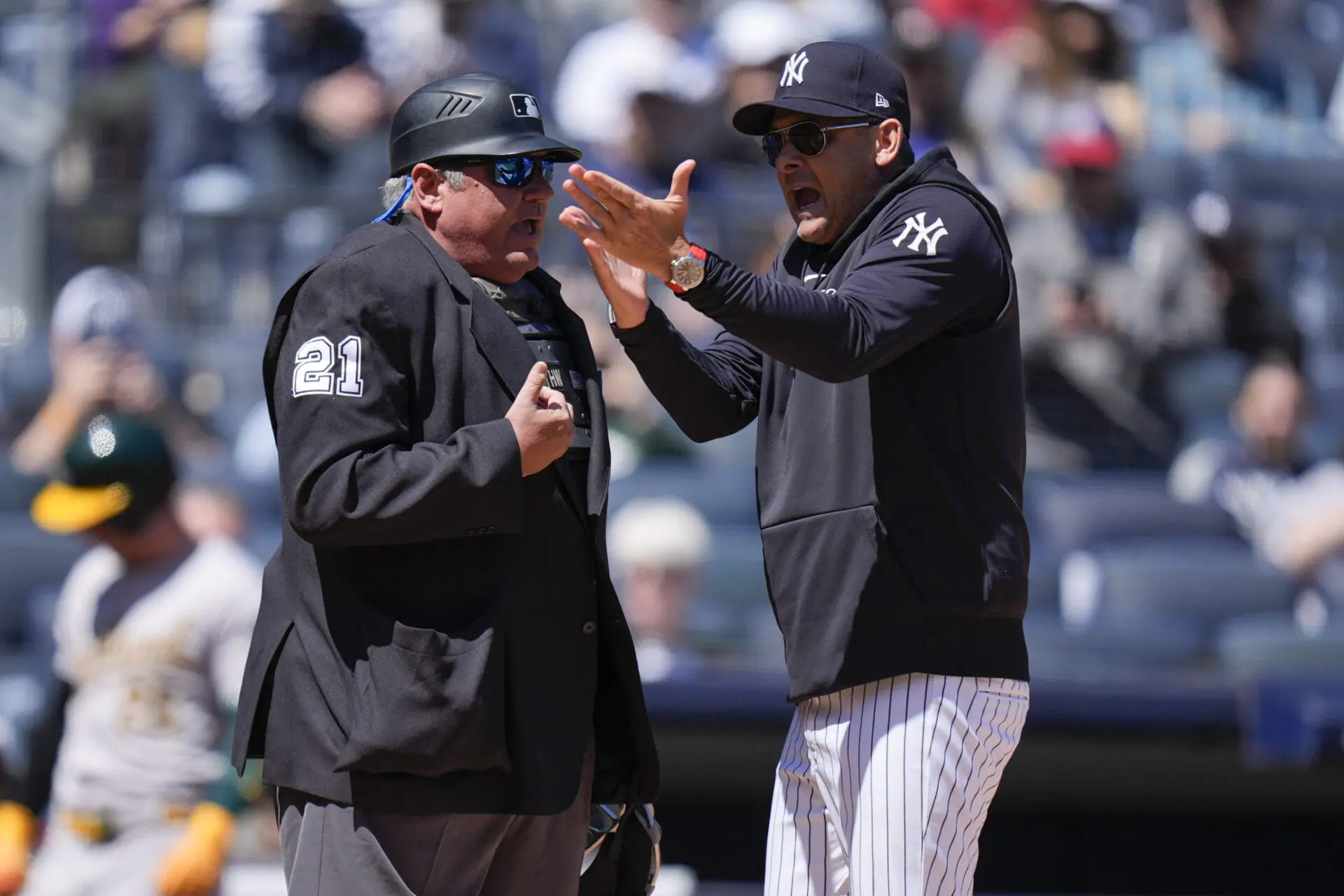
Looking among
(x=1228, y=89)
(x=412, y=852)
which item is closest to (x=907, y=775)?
(x=412, y=852)

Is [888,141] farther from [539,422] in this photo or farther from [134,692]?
[134,692]

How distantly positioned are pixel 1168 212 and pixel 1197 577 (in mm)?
2268

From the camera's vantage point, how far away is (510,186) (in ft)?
9.29

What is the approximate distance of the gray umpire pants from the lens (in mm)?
2641

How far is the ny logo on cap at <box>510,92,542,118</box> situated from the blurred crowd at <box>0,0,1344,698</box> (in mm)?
3353

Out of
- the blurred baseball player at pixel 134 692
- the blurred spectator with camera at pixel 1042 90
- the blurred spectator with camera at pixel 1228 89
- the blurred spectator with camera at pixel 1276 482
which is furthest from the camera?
the blurred spectator with camera at pixel 1228 89

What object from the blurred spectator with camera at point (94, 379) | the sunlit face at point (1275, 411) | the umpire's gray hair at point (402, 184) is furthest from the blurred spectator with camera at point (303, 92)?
the umpire's gray hair at point (402, 184)

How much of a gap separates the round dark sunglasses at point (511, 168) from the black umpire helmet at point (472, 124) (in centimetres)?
2

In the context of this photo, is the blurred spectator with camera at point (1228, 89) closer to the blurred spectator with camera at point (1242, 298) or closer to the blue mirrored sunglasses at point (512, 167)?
the blurred spectator with camera at point (1242, 298)

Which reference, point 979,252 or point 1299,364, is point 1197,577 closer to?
point 1299,364

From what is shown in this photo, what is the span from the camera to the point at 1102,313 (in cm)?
724

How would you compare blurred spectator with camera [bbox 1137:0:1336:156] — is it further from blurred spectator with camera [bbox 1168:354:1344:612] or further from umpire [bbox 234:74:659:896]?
umpire [bbox 234:74:659:896]

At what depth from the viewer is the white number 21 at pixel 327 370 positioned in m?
2.64

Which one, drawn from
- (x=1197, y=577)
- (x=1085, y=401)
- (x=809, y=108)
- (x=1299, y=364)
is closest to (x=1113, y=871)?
(x=1197, y=577)
